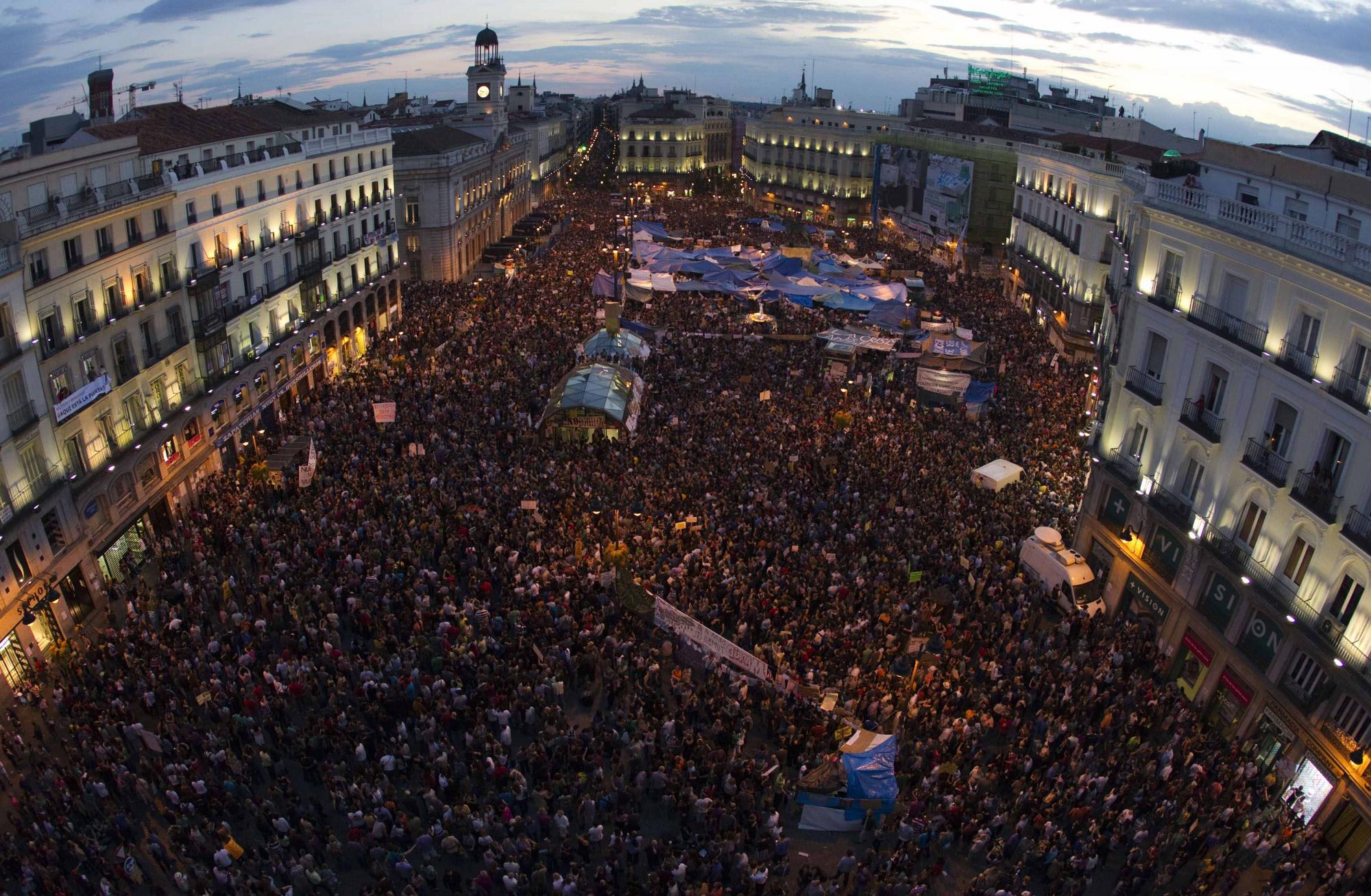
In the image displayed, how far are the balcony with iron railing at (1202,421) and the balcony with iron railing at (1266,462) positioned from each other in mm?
909

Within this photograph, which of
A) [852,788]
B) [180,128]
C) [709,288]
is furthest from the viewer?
[709,288]

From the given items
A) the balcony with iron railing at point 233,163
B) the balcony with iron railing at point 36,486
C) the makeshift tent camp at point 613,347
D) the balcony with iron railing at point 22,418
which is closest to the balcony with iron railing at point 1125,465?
the makeshift tent camp at point 613,347

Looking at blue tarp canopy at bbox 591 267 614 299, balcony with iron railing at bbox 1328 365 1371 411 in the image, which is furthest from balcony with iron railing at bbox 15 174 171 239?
balcony with iron railing at bbox 1328 365 1371 411

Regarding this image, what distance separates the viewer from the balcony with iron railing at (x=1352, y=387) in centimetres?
1658

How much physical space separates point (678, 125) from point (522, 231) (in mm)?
53990

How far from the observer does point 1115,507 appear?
24578 millimetres

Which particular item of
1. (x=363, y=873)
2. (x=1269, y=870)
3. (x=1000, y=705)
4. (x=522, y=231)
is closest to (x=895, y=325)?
(x=1000, y=705)

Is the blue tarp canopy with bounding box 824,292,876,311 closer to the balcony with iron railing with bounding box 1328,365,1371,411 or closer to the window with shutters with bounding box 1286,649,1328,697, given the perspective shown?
the balcony with iron railing with bounding box 1328,365,1371,411

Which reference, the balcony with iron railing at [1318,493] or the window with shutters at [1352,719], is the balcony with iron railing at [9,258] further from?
the window with shutters at [1352,719]

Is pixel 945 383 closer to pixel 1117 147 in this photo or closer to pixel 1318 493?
pixel 1318 493

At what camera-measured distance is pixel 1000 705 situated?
1866cm

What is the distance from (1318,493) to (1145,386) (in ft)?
20.1

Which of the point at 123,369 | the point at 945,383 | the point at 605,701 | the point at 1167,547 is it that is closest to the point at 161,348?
the point at 123,369

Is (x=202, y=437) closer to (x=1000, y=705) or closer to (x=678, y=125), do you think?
(x=1000, y=705)
